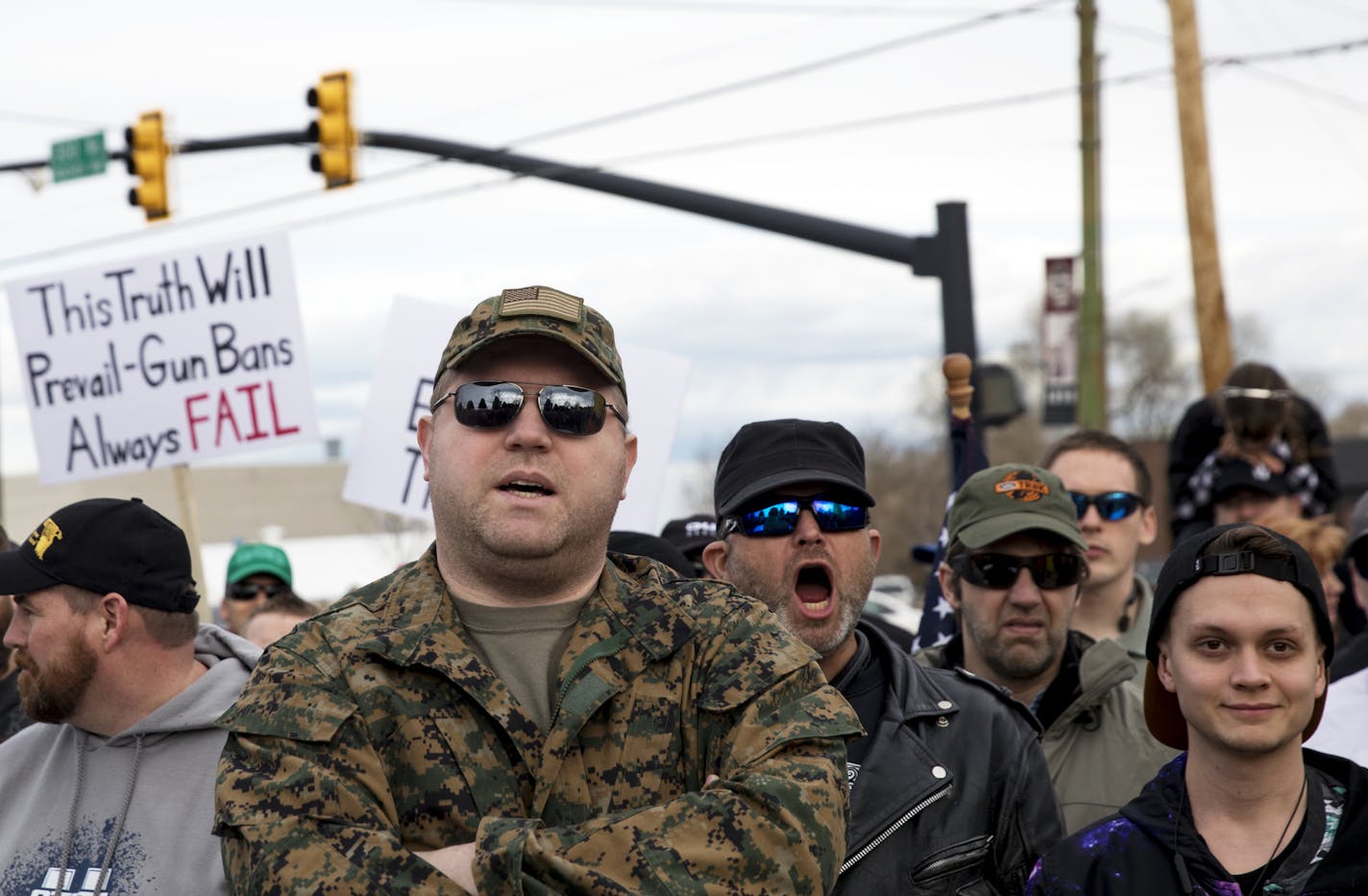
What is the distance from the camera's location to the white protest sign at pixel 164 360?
7.95 metres

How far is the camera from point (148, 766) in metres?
3.93

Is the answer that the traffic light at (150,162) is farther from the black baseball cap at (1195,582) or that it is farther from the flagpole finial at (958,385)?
the black baseball cap at (1195,582)

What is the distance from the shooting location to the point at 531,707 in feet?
9.09

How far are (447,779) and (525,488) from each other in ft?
1.77

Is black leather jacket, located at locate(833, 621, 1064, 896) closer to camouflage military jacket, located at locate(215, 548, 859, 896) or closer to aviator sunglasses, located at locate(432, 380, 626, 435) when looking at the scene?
camouflage military jacket, located at locate(215, 548, 859, 896)

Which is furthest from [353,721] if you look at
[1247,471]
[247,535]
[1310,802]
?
[247,535]

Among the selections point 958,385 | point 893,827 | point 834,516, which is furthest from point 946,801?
point 958,385

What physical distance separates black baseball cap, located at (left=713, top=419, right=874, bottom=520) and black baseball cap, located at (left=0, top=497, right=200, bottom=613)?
144cm

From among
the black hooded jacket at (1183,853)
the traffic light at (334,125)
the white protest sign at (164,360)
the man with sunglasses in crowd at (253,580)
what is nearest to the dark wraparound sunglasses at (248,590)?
the man with sunglasses in crowd at (253,580)

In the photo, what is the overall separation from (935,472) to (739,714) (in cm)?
6049

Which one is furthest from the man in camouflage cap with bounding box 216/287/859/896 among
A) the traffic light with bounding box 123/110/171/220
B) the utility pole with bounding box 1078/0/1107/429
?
the utility pole with bounding box 1078/0/1107/429

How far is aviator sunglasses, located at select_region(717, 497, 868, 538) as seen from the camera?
402 cm

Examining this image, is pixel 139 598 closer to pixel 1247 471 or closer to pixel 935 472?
pixel 1247 471

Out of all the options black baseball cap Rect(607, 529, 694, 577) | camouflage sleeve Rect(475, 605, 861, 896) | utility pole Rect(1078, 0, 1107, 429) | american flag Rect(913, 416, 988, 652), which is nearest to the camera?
camouflage sleeve Rect(475, 605, 861, 896)
